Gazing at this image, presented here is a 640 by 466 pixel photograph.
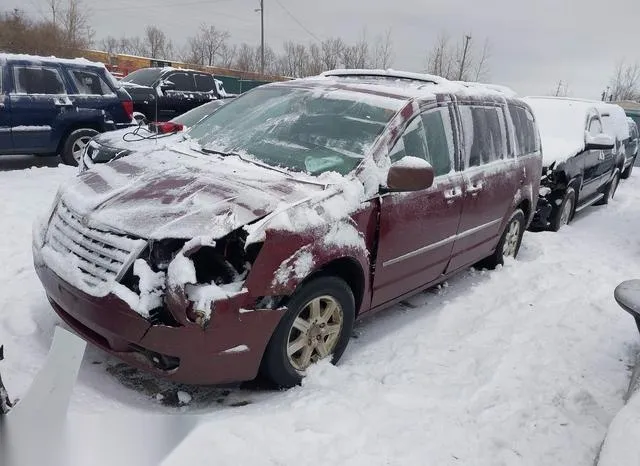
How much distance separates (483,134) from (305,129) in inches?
73.7

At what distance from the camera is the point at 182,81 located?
1475 cm

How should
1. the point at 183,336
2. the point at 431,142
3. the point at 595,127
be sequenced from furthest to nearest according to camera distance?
1. the point at 595,127
2. the point at 431,142
3. the point at 183,336

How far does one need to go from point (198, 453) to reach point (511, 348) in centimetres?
253

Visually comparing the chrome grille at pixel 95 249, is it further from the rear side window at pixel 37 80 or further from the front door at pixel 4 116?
the rear side window at pixel 37 80

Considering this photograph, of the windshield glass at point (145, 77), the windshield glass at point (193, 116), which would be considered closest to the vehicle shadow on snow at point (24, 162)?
the windshield glass at point (193, 116)

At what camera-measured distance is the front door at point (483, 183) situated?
15.2ft

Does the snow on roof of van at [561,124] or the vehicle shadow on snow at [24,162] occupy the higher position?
the snow on roof of van at [561,124]

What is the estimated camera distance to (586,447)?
9.78ft

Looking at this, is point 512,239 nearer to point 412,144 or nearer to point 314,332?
point 412,144

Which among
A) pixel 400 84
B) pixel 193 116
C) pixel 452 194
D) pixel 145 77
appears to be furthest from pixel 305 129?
pixel 145 77

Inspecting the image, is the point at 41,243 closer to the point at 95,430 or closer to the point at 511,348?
the point at 95,430

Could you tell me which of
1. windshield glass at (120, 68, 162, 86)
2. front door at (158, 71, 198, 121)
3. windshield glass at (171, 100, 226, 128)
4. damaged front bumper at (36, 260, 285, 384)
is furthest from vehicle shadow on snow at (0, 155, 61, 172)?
damaged front bumper at (36, 260, 285, 384)

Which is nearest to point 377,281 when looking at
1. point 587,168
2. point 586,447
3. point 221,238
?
point 221,238

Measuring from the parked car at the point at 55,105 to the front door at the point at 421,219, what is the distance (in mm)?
6940
